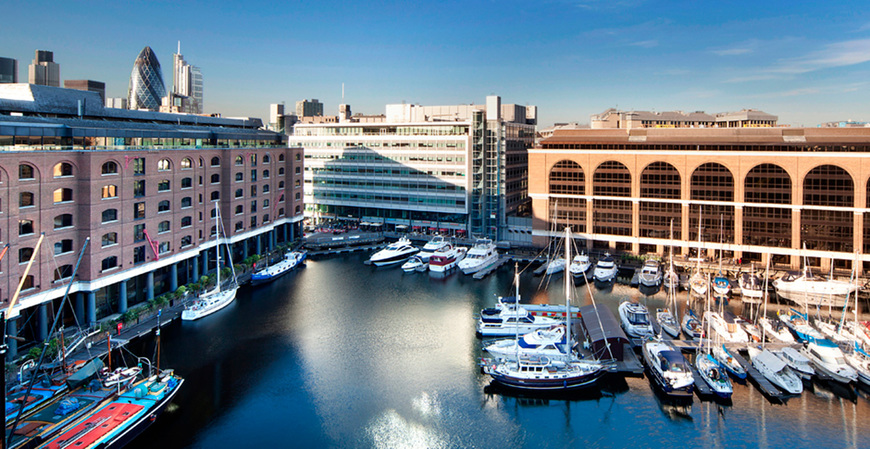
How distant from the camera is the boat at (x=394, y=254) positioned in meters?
77.6

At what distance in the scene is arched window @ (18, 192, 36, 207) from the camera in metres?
42.1

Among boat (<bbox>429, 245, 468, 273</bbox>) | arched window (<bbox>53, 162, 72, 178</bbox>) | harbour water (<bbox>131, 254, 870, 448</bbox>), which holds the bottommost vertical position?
harbour water (<bbox>131, 254, 870, 448</bbox>)

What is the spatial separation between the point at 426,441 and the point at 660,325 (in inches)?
1011

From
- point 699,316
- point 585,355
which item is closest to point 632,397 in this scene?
point 585,355

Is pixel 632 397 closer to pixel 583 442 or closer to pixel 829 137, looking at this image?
pixel 583 442

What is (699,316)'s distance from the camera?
184ft

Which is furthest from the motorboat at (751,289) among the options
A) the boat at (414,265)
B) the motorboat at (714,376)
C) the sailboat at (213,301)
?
the sailboat at (213,301)

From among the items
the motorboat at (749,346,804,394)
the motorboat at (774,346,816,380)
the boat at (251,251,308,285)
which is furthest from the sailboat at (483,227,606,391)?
the boat at (251,251,308,285)

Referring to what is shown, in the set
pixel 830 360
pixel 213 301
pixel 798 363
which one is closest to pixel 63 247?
pixel 213 301

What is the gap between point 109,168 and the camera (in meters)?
49.3

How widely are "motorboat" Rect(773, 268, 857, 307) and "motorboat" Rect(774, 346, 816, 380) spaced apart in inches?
712

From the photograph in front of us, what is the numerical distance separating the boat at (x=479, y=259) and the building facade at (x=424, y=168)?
1254 cm

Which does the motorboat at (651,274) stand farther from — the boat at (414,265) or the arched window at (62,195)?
the arched window at (62,195)

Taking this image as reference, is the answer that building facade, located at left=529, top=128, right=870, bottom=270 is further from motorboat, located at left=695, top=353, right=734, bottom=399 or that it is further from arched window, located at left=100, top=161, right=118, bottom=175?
arched window, located at left=100, top=161, right=118, bottom=175
